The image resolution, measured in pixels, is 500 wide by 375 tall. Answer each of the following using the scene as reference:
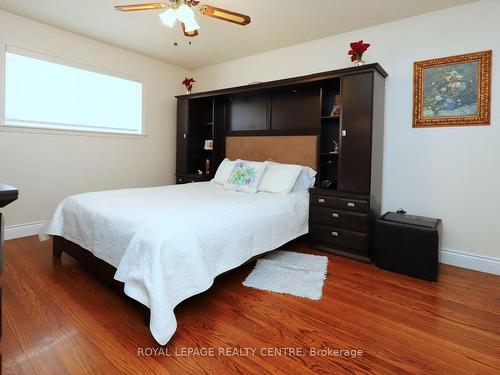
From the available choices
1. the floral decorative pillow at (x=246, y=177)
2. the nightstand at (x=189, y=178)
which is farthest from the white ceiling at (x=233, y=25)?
the nightstand at (x=189, y=178)

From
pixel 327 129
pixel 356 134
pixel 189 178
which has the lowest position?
pixel 189 178

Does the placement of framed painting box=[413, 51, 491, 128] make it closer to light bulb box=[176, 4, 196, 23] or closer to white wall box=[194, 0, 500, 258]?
white wall box=[194, 0, 500, 258]

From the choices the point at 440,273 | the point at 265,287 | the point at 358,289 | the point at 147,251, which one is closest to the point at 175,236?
the point at 147,251

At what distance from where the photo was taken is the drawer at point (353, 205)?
2.85 meters

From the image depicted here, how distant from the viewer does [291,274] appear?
2551 millimetres

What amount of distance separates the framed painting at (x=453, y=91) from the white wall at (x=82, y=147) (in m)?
3.57

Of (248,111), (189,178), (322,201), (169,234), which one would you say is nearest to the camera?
(169,234)

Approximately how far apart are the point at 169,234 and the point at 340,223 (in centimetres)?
188

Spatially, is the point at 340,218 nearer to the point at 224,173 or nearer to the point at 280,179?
the point at 280,179

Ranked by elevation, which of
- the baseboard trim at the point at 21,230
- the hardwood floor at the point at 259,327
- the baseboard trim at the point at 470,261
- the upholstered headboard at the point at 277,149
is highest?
the upholstered headboard at the point at 277,149

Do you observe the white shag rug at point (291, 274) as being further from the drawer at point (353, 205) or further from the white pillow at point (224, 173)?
the white pillow at point (224, 173)

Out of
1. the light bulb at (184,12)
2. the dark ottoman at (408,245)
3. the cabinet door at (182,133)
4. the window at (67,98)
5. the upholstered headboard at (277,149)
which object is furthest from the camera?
the cabinet door at (182,133)

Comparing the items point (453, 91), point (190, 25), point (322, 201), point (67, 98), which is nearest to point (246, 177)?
point (322, 201)

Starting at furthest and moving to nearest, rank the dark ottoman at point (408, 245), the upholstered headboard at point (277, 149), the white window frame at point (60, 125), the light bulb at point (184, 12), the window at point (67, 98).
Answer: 1. the upholstered headboard at point (277, 149)
2. the window at point (67, 98)
3. the white window frame at point (60, 125)
4. the dark ottoman at point (408, 245)
5. the light bulb at point (184, 12)
